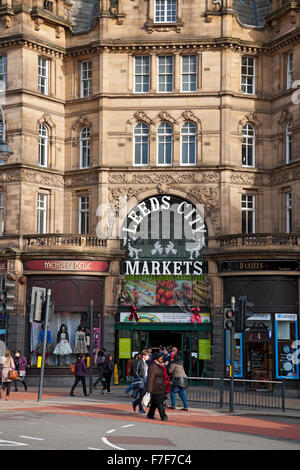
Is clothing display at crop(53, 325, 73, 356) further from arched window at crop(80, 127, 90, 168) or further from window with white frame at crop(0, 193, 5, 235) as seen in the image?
arched window at crop(80, 127, 90, 168)

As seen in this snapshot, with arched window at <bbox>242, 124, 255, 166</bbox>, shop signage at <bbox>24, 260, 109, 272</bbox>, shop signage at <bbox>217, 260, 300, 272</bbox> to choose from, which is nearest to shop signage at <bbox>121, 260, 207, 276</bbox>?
shop signage at <bbox>24, 260, 109, 272</bbox>

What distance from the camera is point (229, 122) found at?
41.5 m

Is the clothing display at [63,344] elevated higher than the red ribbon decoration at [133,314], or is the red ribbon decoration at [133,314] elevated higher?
the red ribbon decoration at [133,314]

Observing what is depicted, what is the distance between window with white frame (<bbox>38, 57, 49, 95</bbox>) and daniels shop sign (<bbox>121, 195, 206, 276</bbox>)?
7893 millimetres

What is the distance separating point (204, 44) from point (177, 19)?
2015mm

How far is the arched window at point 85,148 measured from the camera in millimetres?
43062

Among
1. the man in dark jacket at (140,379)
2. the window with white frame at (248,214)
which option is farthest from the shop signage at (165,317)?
the man in dark jacket at (140,379)

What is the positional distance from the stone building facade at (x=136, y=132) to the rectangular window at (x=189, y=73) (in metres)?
0.05

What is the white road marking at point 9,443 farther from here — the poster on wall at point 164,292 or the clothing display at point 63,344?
the poster on wall at point 164,292

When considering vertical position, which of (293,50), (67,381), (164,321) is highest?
(293,50)

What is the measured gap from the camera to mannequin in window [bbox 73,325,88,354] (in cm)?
3944

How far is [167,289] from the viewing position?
40.7 meters
